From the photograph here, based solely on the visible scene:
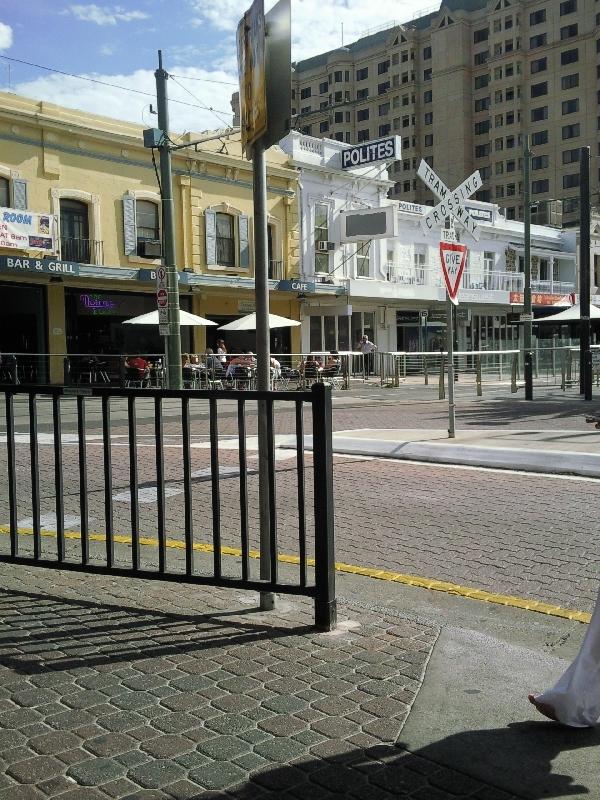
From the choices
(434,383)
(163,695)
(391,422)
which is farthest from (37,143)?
(163,695)

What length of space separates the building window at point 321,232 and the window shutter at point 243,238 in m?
3.92

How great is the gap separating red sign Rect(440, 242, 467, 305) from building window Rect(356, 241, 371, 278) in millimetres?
25646

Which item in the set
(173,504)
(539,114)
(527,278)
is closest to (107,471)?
(173,504)

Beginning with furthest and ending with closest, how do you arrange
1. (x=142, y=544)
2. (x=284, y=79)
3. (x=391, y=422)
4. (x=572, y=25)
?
1. (x=572, y=25)
2. (x=391, y=422)
3. (x=142, y=544)
4. (x=284, y=79)

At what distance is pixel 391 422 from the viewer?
1487 cm

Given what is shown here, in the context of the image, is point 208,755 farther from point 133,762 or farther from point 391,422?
point 391,422

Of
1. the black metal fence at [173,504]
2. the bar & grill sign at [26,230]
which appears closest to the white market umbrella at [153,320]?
the bar & grill sign at [26,230]

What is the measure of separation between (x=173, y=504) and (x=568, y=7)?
87.6 m

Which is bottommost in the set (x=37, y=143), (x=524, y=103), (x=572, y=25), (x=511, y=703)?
(x=511, y=703)

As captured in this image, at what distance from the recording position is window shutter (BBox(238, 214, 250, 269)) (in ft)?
105

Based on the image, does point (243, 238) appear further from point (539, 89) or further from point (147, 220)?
point (539, 89)

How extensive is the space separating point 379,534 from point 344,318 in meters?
31.6

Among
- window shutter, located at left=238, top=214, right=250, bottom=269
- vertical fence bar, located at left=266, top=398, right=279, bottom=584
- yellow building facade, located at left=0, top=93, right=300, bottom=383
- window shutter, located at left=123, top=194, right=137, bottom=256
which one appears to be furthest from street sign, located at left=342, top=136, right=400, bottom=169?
vertical fence bar, located at left=266, top=398, right=279, bottom=584

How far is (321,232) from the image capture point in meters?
35.2
